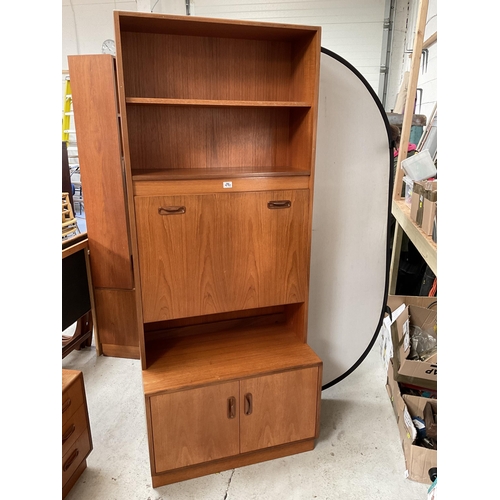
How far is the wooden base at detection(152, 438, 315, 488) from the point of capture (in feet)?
5.56

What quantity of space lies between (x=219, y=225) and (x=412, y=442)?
4.36 ft

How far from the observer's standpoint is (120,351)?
265 centimetres

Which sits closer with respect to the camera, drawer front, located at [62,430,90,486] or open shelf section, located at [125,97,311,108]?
open shelf section, located at [125,97,311,108]

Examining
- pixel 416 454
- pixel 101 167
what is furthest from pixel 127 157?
pixel 416 454

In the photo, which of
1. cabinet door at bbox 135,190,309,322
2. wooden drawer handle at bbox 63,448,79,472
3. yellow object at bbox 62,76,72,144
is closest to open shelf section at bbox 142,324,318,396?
cabinet door at bbox 135,190,309,322

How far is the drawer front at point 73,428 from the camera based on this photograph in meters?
1.57

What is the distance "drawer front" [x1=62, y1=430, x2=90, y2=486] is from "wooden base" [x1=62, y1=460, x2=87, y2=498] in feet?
0.08

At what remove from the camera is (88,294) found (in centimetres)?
251

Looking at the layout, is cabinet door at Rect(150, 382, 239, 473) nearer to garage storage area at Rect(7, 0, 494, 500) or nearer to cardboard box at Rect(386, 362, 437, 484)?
garage storage area at Rect(7, 0, 494, 500)

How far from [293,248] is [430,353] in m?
0.94

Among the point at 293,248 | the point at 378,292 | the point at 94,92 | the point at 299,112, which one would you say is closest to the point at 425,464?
the point at 378,292

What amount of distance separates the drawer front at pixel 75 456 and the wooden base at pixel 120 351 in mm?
900

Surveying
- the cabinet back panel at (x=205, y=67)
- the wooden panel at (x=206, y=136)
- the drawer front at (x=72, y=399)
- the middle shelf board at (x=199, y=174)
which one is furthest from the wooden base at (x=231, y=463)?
the cabinet back panel at (x=205, y=67)

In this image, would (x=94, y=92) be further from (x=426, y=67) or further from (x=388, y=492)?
(x=426, y=67)
